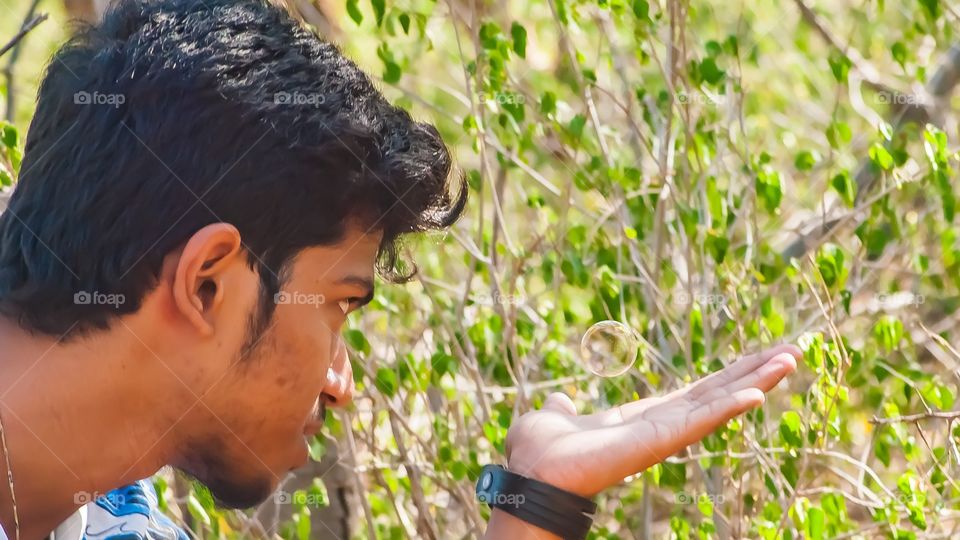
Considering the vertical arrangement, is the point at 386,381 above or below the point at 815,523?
below

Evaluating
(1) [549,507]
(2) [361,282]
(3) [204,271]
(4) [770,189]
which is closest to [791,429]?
(4) [770,189]

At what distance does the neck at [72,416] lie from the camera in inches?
73.0

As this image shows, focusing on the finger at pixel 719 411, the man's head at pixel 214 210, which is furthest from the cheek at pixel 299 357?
the finger at pixel 719 411

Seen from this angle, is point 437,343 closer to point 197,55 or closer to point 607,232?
point 607,232

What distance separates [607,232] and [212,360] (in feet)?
5.16

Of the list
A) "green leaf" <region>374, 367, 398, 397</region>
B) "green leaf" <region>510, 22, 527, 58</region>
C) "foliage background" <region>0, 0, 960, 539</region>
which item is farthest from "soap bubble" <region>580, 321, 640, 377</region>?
"green leaf" <region>510, 22, 527, 58</region>

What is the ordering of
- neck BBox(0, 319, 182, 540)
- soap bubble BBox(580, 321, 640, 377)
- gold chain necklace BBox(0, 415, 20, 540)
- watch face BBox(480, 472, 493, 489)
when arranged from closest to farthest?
gold chain necklace BBox(0, 415, 20, 540)
neck BBox(0, 319, 182, 540)
watch face BBox(480, 472, 493, 489)
soap bubble BBox(580, 321, 640, 377)

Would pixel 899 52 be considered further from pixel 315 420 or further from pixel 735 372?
pixel 315 420

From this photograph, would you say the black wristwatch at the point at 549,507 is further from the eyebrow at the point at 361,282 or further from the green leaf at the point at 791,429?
the green leaf at the point at 791,429

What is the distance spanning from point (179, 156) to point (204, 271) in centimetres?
18

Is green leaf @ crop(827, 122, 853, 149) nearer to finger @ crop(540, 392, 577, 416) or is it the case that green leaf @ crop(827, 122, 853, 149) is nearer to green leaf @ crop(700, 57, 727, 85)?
green leaf @ crop(700, 57, 727, 85)

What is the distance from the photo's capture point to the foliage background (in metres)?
2.65

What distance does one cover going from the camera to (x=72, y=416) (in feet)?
6.15

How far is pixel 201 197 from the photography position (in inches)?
73.4
